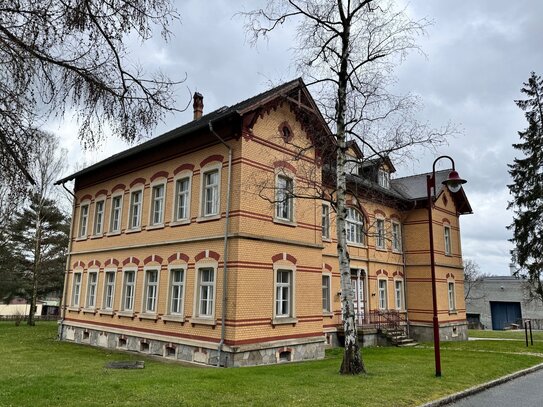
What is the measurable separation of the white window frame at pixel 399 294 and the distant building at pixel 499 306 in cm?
2301

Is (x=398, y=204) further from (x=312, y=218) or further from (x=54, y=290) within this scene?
(x=54, y=290)

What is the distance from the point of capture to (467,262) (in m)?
73.9

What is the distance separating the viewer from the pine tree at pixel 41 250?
32.1 meters

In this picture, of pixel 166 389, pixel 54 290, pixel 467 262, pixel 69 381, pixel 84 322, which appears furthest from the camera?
pixel 467 262

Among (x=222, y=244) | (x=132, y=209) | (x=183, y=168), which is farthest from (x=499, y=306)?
(x=183, y=168)

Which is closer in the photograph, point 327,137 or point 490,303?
point 327,137

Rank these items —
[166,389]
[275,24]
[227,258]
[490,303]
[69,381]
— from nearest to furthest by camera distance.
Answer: [166,389], [69,381], [275,24], [227,258], [490,303]

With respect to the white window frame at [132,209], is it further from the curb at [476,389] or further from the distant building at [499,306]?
the distant building at [499,306]

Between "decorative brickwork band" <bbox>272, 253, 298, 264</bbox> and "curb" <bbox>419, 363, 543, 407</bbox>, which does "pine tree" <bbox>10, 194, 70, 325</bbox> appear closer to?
"decorative brickwork band" <bbox>272, 253, 298, 264</bbox>

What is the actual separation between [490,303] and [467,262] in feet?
99.8

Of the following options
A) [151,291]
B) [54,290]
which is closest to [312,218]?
[151,291]

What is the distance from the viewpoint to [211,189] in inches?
606

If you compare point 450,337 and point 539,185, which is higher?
point 539,185

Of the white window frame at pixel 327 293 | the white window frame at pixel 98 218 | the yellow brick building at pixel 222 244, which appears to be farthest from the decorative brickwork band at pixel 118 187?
the white window frame at pixel 327 293
